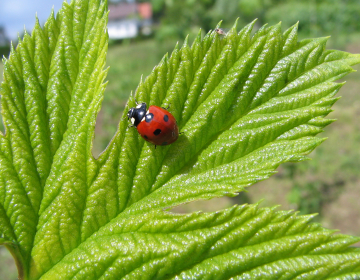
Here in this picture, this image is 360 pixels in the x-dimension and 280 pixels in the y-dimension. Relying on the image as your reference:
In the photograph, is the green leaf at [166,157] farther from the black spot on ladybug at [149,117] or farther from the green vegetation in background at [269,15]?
the green vegetation in background at [269,15]

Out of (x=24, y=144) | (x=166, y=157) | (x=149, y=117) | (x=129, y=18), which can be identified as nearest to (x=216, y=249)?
(x=166, y=157)

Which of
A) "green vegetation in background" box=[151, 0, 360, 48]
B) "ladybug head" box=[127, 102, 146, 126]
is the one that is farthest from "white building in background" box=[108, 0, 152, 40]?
"ladybug head" box=[127, 102, 146, 126]

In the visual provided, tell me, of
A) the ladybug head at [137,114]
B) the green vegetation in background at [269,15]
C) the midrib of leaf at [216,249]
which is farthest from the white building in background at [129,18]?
the midrib of leaf at [216,249]

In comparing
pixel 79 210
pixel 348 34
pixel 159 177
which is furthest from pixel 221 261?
pixel 348 34

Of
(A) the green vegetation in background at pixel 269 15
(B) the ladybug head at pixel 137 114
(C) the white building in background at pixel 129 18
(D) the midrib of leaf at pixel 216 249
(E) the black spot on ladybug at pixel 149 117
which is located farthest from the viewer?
(C) the white building in background at pixel 129 18

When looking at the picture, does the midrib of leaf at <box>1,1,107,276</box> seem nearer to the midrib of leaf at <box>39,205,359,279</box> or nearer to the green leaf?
the green leaf

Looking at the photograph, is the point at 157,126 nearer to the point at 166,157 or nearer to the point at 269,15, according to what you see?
the point at 166,157

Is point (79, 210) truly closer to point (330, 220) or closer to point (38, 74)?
point (38, 74)
